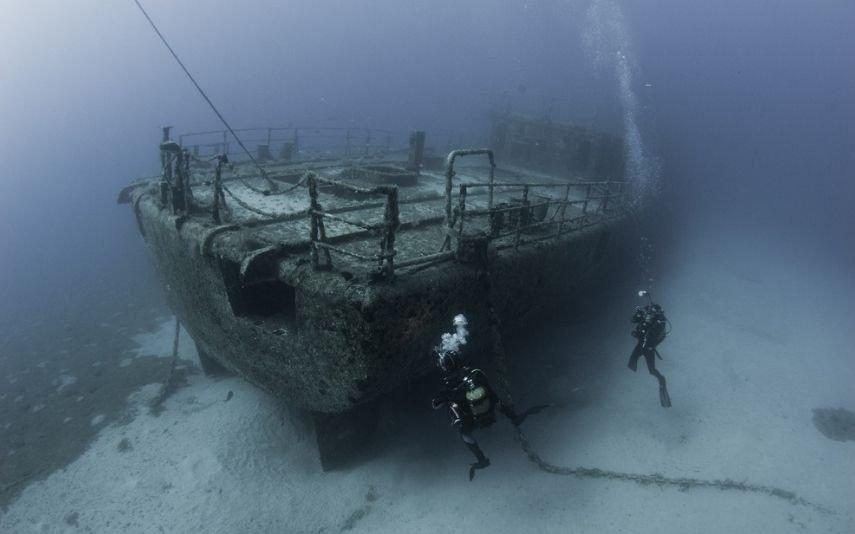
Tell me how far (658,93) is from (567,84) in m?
23.6

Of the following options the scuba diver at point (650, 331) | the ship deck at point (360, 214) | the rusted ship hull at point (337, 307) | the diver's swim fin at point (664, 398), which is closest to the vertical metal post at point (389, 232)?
the ship deck at point (360, 214)

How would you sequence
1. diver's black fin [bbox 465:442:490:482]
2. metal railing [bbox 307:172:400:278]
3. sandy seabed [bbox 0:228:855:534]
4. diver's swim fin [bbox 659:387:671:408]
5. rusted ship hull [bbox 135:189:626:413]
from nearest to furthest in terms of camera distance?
metal railing [bbox 307:172:400:278], rusted ship hull [bbox 135:189:626:413], diver's black fin [bbox 465:442:490:482], sandy seabed [bbox 0:228:855:534], diver's swim fin [bbox 659:387:671:408]

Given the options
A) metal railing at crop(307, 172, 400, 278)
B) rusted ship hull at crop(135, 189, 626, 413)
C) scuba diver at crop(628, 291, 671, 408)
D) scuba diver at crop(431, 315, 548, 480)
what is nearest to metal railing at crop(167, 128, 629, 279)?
metal railing at crop(307, 172, 400, 278)

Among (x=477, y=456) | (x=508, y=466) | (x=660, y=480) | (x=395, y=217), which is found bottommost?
(x=508, y=466)

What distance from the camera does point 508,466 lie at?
7.82 m

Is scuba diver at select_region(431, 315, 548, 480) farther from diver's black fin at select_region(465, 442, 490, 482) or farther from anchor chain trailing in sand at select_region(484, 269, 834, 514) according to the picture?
anchor chain trailing in sand at select_region(484, 269, 834, 514)

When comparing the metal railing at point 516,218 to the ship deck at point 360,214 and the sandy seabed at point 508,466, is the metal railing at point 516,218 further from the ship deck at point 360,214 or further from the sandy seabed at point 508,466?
the sandy seabed at point 508,466

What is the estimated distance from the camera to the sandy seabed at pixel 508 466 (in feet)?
23.5

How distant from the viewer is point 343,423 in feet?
26.1

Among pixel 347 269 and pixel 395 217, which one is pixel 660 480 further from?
pixel 395 217

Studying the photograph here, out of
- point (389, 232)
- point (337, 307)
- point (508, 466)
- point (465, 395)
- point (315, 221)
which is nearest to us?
point (389, 232)

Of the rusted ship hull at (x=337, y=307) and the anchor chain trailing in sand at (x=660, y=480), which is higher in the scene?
the rusted ship hull at (x=337, y=307)

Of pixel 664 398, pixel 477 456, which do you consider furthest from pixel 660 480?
pixel 477 456

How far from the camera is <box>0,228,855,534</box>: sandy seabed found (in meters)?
7.17
